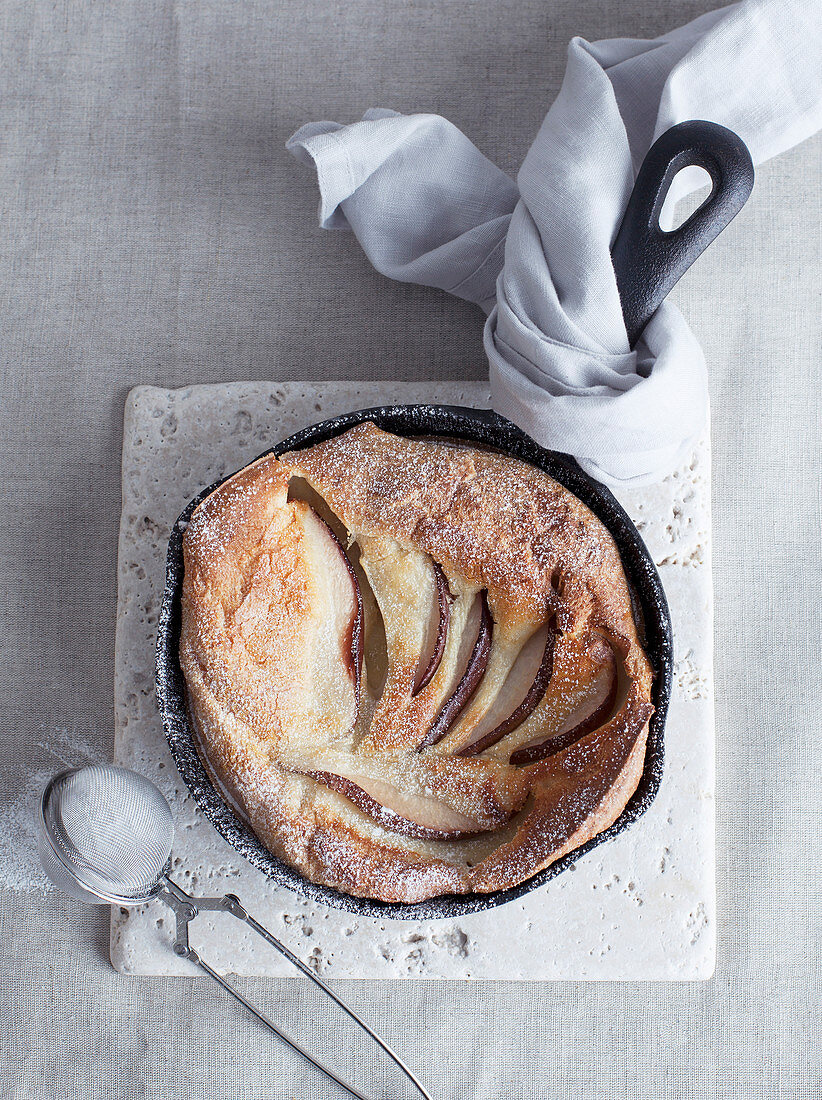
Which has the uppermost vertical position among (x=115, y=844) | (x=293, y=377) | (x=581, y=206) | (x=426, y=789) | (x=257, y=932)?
(x=581, y=206)

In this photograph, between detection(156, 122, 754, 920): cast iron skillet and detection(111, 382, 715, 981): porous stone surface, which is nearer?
detection(156, 122, 754, 920): cast iron skillet

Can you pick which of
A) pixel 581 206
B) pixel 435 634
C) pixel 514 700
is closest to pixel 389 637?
pixel 435 634

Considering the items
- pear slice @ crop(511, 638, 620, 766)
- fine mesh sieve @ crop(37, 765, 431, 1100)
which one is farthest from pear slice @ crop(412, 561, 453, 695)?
fine mesh sieve @ crop(37, 765, 431, 1100)

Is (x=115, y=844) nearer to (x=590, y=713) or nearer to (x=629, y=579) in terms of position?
(x=590, y=713)

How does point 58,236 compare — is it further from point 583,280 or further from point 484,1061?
point 484,1061

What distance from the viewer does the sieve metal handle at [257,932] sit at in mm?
1278

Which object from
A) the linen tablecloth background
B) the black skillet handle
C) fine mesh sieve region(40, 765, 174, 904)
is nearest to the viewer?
the black skillet handle

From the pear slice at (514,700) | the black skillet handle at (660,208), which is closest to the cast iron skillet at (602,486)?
the black skillet handle at (660,208)

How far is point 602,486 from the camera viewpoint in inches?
46.4

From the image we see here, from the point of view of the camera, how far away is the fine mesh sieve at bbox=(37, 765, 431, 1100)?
125cm

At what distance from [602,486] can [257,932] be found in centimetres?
81

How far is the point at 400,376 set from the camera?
1.42m

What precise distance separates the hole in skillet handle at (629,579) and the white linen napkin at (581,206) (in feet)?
0.15

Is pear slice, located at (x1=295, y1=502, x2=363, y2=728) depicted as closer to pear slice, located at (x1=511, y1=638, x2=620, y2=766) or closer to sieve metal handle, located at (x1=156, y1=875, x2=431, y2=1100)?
pear slice, located at (x1=511, y1=638, x2=620, y2=766)
